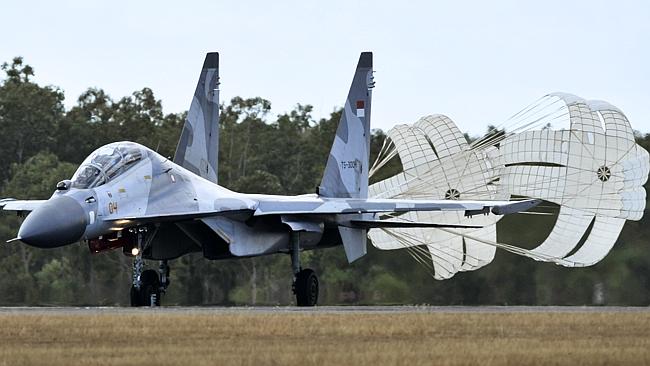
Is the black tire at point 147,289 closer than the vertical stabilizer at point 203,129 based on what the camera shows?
Yes

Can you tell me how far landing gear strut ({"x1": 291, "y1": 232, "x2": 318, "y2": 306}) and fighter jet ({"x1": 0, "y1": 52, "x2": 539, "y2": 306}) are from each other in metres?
0.02

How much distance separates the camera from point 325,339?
20469 millimetres

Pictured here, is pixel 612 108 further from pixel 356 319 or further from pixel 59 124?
pixel 59 124

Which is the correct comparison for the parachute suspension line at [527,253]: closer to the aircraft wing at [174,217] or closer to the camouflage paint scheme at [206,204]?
the camouflage paint scheme at [206,204]

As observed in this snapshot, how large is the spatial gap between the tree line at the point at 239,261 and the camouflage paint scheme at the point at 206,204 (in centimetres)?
497

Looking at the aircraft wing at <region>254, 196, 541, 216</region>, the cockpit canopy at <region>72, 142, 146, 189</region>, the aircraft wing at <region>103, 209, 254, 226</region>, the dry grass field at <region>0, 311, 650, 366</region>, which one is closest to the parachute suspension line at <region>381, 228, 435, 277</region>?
the aircraft wing at <region>254, 196, 541, 216</region>

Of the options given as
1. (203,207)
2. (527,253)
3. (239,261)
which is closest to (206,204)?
(203,207)

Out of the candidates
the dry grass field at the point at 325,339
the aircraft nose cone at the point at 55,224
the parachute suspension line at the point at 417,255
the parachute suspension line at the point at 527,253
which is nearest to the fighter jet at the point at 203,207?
the aircraft nose cone at the point at 55,224

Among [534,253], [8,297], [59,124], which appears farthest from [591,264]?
[59,124]

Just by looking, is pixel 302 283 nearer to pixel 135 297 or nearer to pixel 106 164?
pixel 135 297

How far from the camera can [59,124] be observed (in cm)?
6638

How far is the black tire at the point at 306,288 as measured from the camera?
3319cm

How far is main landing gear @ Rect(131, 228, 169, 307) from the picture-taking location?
1201 inches

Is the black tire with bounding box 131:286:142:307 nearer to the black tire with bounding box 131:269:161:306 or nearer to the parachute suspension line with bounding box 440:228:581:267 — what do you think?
the black tire with bounding box 131:269:161:306
